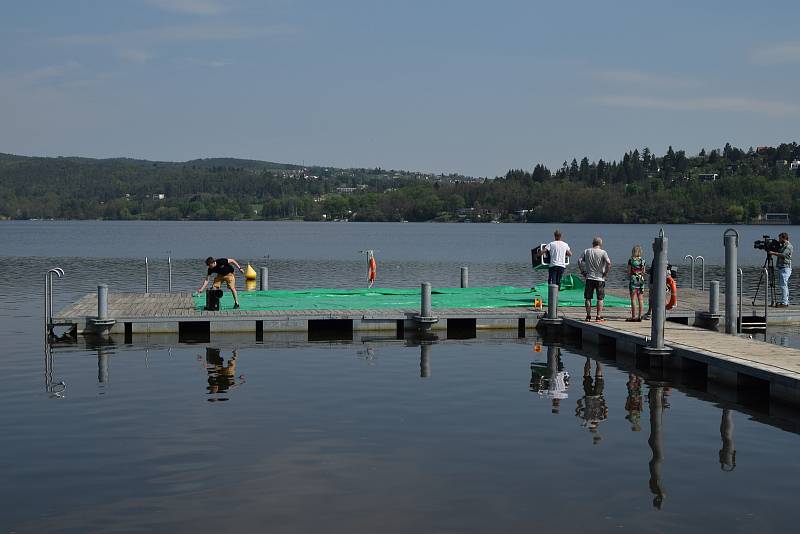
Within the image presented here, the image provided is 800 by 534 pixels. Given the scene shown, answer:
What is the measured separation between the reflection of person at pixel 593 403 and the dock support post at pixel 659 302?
1.23 m

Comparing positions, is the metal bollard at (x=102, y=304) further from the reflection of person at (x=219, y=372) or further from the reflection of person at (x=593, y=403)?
the reflection of person at (x=593, y=403)

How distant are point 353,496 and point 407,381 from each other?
25.9 ft

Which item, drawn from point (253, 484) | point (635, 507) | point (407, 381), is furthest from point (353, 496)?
point (407, 381)

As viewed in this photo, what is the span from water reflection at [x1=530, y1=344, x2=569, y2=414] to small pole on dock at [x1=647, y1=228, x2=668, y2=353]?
1.91 m

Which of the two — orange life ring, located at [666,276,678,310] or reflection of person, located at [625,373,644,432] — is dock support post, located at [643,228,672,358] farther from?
orange life ring, located at [666,276,678,310]

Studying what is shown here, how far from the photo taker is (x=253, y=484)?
12.0 m

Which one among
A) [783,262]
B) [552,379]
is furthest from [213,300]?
[783,262]

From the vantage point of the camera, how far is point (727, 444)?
14.3 metres

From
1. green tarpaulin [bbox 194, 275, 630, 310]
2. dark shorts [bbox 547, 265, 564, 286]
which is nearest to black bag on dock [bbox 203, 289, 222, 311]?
green tarpaulin [bbox 194, 275, 630, 310]

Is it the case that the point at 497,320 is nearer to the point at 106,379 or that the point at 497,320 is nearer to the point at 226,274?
the point at 226,274

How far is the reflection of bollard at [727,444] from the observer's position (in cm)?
1312

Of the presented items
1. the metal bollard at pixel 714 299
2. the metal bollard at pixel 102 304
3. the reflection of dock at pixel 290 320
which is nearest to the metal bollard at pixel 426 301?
the reflection of dock at pixel 290 320

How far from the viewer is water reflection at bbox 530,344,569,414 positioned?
710 inches

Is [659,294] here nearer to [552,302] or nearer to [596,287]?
[596,287]
